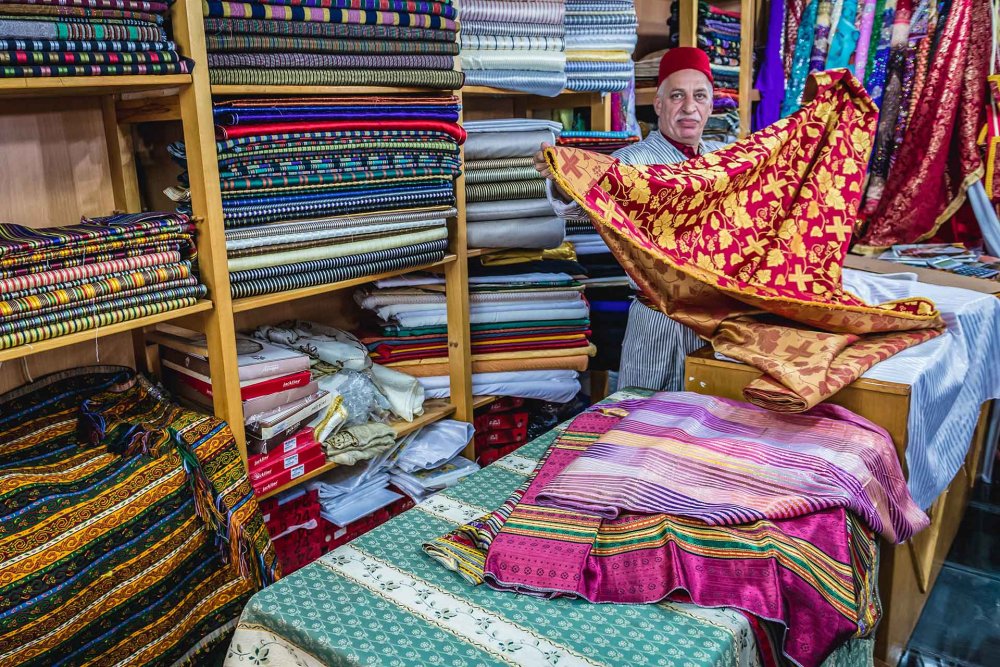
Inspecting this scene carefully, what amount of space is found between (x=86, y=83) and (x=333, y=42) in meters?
0.64

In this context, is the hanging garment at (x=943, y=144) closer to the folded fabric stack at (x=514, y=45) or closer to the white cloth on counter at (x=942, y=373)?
the white cloth on counter at (x=942, y=373)

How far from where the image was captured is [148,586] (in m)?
1.59

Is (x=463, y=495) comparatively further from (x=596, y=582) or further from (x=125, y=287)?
(x=125, y=287)

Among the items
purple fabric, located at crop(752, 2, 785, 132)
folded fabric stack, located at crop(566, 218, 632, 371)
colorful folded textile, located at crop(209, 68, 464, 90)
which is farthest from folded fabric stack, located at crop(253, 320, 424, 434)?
purple fabric, located at crop(752, 2, 785, 132)

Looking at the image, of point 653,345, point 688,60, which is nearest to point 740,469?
point 653,345

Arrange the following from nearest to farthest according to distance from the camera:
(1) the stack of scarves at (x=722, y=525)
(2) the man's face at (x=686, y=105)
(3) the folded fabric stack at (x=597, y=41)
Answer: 1. (1) the stack of scarves at (x=722, y=525)
2. (2) the man's face at (x=686, y=105)
3. (3) the folded fabric stack at (x=597, y=41)

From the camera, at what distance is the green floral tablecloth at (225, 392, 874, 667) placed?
107cm

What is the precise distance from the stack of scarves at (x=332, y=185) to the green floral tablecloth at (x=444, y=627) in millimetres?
851

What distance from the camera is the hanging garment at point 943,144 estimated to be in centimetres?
317

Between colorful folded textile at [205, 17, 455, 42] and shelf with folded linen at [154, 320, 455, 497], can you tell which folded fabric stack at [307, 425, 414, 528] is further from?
colorful folded textile at [205, 17, 455, 42]

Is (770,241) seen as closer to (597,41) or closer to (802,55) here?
(597,41)

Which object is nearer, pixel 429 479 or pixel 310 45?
pixel 310 45

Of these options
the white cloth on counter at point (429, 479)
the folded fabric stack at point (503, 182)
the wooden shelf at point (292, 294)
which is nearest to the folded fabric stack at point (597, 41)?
the folded fabric stack at point (503, 182)

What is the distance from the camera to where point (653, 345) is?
7.84 ft
